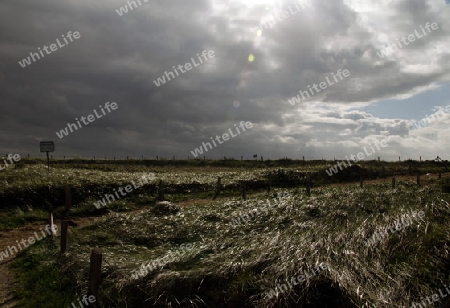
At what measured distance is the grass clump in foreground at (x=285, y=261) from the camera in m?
6.34

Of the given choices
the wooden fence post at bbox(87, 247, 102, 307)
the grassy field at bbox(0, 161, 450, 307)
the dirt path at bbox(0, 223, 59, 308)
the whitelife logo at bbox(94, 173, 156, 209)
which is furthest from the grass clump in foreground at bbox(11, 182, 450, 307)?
the whitelife logo at bbox(94, 173, 156, 209)

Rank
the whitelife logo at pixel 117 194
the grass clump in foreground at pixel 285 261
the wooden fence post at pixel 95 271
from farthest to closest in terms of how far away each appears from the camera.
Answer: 1. the whitelife logo at pixel 117 194
2. the wooden fence post at pixel 95 271
3. the grass clump in foreground at pixel 285 261

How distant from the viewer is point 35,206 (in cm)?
1911

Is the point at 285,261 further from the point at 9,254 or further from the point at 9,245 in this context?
the point at 9,245

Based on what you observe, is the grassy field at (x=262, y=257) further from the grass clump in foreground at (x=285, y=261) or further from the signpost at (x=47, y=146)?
the signpost at (x=47, y=146)

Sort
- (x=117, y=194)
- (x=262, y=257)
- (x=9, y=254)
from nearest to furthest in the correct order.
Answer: (x=262, y=257) < (x=9, y=254) < (x=117, y=194)

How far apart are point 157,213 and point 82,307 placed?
6.54 metres

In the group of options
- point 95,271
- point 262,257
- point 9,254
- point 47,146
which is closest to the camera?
point 95,271

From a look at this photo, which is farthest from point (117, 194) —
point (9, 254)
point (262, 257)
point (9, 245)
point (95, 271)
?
A: point (262, 257)

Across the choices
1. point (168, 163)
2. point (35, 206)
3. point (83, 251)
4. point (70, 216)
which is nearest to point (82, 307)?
point (83, 251)

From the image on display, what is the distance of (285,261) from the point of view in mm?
7105

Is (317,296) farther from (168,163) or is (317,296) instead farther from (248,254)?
(168,163)

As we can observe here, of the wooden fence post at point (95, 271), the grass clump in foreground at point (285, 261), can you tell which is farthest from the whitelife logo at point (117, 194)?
the wooden fence post at point (95, 271)

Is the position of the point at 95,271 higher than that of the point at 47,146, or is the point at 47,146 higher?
the point at 47,146
